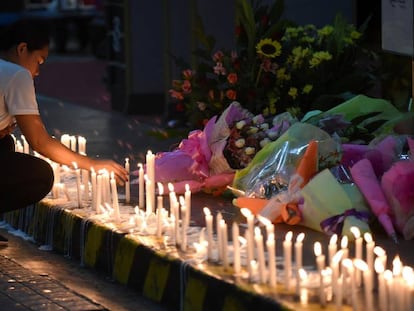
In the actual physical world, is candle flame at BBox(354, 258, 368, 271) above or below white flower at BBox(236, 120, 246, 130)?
below

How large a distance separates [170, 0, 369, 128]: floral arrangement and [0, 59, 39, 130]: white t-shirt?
179 centimetres

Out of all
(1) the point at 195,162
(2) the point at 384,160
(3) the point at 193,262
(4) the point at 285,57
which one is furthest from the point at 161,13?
(3) the point at 193,262

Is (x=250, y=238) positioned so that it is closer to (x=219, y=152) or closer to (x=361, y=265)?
(x=361, y=265)

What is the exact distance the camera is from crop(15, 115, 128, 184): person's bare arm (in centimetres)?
677

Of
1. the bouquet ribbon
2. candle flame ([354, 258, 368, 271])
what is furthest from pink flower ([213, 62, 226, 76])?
candle flame ([354, 258, 368, 271])

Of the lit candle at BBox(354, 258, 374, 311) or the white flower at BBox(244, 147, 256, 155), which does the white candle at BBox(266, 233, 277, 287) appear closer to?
the lit candle at BBox(354, 258, 374, 311)

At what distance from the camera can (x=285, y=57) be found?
28.0 ft

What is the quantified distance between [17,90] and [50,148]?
0.36 m

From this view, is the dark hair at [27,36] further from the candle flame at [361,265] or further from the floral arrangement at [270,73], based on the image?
the candle flame at [361,265]

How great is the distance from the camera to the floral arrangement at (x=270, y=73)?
27.4ft

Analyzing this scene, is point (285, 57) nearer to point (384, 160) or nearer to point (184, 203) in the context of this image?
point (384, 160)

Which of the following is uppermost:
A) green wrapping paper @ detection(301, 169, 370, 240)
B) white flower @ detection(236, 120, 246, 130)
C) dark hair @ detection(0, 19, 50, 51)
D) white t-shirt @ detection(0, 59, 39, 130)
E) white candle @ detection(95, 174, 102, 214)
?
dark hair @ detection(0, 19, 50, 51)

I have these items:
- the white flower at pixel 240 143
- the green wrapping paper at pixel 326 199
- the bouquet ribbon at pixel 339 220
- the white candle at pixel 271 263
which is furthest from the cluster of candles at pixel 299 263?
the white flower at pixel 240 143

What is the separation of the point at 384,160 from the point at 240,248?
113 cm
